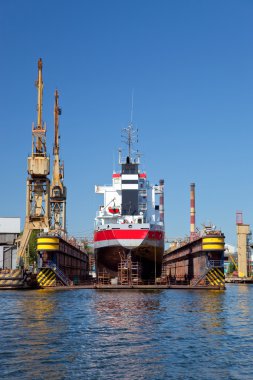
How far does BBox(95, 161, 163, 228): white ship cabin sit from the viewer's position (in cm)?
5897

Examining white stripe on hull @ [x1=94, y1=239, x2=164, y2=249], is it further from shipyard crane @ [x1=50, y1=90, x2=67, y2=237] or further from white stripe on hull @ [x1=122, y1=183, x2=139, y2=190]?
shipyard crane @ [x1=50, y1=90, x2=67, y2=237]

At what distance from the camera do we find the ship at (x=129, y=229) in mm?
52875

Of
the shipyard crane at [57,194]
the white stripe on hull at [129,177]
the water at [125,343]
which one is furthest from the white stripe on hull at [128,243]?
the shipyard crane at [57,194]

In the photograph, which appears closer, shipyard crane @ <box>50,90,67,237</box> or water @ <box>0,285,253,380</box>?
water @ <box>0,285,253,380</box>

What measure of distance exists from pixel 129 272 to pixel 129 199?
10.0 metres

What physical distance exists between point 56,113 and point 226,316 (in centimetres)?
7391

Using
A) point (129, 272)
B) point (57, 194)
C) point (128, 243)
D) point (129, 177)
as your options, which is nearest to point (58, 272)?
point (129, 272)

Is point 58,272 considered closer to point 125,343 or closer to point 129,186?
point 129,186

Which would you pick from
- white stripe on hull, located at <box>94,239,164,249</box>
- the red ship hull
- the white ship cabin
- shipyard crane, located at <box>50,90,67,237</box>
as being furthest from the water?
shipyard crane, located at <box>50,90,67,237</box>

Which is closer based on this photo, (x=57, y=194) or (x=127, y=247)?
(x=127, y=247)

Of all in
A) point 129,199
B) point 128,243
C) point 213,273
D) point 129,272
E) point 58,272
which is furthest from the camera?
point 129,199

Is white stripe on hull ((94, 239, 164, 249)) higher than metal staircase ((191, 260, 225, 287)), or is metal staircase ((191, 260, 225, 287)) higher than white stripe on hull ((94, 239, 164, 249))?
white stripe on hull ((94, 239, 164, 249))

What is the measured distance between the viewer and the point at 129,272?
2084 inches

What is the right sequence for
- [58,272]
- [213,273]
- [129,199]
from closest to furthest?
[213,273]
[58,272]
[129,199]
